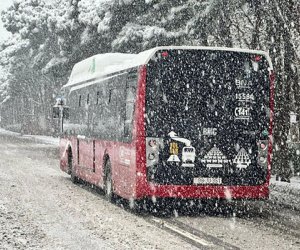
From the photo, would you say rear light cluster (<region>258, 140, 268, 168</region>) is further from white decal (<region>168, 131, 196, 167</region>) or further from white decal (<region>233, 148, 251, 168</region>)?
white decal (<region>168, 131, 196, 167</region>)

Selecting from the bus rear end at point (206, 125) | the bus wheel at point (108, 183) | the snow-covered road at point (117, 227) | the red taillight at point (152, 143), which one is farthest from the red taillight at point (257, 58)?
the bus wheel at point (108, 183)

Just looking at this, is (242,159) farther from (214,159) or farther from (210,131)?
(210,131)

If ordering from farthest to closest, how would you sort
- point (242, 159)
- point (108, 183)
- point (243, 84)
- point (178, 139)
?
point (108, 183), point (243, 84), point (242, 159), point (178, 139)

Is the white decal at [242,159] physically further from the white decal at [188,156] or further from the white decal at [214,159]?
the white decal at [188,156]

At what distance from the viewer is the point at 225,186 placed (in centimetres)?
1306

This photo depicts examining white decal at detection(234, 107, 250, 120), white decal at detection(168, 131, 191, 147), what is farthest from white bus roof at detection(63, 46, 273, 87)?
white decal at detection(168, 131, 191, 147)

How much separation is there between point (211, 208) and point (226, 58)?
3.12 metres

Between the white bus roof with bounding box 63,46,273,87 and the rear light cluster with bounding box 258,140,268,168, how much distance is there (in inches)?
54.8

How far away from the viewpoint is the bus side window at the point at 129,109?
43.6 feet

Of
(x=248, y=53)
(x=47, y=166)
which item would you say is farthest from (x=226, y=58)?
(x=47, y=166)

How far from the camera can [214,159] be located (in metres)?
13.1

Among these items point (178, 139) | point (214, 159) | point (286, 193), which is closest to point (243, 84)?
point (214, 159)

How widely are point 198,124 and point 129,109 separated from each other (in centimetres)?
137

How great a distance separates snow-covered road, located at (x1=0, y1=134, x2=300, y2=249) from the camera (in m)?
9.60
